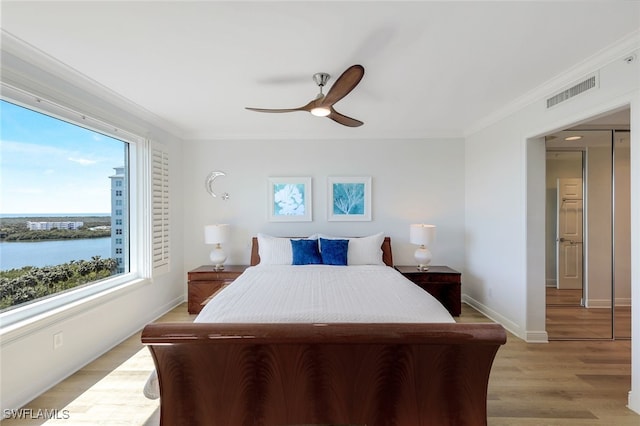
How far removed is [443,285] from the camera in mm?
3723

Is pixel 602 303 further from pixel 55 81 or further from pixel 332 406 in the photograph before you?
pixel 55 81

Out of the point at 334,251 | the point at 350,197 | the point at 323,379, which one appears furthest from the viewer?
the point at 350,197

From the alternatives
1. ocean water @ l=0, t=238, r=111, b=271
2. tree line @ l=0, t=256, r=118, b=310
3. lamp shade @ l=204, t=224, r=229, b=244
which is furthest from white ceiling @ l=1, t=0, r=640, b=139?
tree line @ l=0, t=256, r=118, b=310

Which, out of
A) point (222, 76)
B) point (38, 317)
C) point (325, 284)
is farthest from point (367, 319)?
point (38, 317)

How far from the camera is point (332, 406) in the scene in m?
1.54

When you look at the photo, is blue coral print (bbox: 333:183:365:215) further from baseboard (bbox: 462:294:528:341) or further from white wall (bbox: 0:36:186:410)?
white wall (bbox: 0:36:186:410)

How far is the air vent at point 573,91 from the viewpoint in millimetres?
2301

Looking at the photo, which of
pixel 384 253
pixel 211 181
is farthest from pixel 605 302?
pixel 211 181

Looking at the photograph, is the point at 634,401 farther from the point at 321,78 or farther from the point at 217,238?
the point at 217,238

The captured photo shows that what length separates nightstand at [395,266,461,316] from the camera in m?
3.71

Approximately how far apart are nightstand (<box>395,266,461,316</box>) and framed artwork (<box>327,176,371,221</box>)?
1.16m

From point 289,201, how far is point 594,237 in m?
4.33

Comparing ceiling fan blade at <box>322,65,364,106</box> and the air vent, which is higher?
the air vent

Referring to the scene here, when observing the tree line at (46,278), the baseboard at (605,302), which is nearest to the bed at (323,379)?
the tree line at (46,278)
